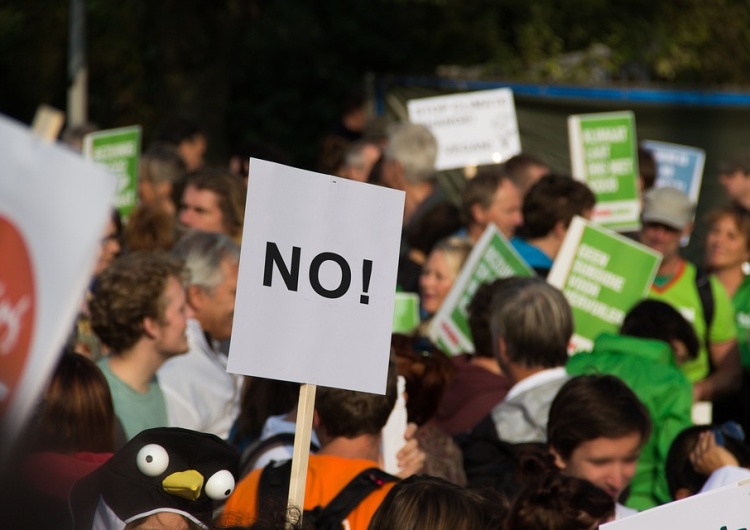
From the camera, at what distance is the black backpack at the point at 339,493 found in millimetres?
3479

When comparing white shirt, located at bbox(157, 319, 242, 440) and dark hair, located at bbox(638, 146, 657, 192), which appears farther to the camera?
dark hair, located at bbox(638, 146, 657, 192)

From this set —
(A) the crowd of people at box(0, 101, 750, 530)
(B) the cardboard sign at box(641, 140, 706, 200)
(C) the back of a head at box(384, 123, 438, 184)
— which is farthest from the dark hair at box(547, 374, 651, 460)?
(B) the cardboard sign at box(641, 140, 706, 200)

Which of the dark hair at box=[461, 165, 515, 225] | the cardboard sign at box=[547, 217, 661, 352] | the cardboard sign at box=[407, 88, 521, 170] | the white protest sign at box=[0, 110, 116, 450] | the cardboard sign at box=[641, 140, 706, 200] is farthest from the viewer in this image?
the cardboard sign at box=[641, 140, 706, 200]

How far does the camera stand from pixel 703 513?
2916mm

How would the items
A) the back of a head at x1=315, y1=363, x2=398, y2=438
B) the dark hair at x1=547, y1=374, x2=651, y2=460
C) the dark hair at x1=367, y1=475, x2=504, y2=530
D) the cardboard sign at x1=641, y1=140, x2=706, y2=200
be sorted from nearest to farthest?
the dark hair at x1=367, y1=475, x2=504, y2=530, the back of a head at x1=315, y1=363, x2=398, y2=438, the dark hair at x1=547, y1=374, x2=651, y2=460, the cardboard sign at x1=641, y1=140, x2=706, y2=200

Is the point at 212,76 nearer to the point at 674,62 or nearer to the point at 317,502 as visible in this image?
the point at 674,62

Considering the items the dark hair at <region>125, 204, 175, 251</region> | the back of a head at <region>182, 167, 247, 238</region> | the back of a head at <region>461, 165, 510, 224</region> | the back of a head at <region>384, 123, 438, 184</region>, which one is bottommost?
the dark hair at <region>125, 204, 175, 251</region>

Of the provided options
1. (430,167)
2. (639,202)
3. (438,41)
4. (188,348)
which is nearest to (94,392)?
(188,348)

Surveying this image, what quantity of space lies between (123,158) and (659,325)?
395 centimetres

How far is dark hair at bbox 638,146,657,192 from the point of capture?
838cm

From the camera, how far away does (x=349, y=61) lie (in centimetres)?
1617

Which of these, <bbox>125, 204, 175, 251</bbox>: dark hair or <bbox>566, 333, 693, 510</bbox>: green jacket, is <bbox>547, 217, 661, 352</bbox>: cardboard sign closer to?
<bbox>566, 333, 693, 510</bbox>: green jacket

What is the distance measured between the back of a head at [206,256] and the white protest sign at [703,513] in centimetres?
249

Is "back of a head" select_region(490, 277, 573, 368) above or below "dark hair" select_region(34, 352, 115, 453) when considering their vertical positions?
above
